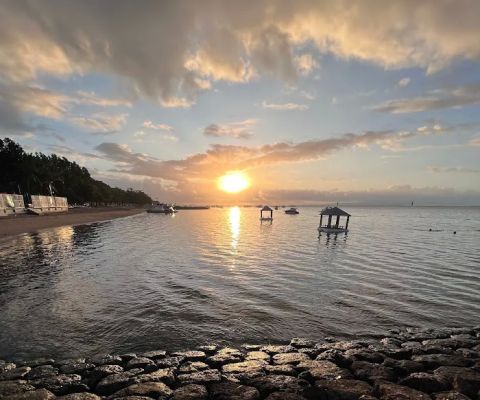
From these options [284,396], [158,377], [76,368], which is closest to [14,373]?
[76,368]

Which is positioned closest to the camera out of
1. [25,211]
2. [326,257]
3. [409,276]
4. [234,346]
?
[234,346]

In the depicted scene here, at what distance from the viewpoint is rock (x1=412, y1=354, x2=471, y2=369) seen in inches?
326

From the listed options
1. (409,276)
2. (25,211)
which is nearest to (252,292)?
(409,276)

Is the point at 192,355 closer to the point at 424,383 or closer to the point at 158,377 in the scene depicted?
the point at 158,377

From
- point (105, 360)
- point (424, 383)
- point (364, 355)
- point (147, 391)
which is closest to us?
point (147, 391)

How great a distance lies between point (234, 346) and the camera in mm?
10016

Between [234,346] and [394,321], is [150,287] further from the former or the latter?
[394,321]

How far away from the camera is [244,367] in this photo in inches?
321

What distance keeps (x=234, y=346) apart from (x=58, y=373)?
→ 499cm

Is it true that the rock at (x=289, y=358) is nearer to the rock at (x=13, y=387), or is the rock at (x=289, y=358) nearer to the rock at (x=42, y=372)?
the rock at (x=42, y=372)

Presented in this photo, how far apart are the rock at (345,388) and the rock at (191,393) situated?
8.44 feet

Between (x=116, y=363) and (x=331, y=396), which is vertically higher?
(x=331, y=396)

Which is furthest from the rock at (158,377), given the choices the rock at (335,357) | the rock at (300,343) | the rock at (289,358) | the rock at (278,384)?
the rock at (300,343)

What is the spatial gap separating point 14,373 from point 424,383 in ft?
32.7
